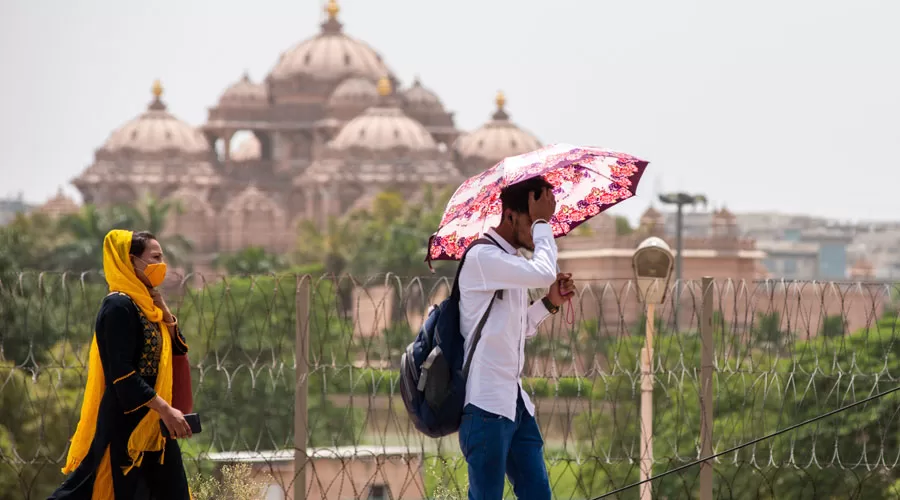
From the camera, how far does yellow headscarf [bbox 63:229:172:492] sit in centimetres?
579

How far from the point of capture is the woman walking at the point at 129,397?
225 inches

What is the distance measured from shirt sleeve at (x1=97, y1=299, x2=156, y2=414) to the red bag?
0.19 meters

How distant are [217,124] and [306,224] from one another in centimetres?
2348

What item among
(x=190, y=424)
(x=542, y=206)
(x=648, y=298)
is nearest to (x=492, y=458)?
(x=542, y=206)

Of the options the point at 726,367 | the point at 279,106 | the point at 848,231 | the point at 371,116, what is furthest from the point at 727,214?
the point at 848,231

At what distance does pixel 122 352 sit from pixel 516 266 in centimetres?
124

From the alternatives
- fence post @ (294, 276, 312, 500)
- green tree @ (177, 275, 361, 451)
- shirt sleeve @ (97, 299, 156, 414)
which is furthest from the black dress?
fence post @ (294, 276, 312, 500)

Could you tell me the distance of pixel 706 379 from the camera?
707cm

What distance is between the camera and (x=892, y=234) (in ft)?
535

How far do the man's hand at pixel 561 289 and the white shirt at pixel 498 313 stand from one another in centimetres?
13

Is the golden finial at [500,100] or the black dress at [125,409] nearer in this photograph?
the black dress at [125,409]

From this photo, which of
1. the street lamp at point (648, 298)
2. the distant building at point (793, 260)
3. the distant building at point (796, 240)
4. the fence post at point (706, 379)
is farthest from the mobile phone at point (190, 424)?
the distant building at point (793, 260)

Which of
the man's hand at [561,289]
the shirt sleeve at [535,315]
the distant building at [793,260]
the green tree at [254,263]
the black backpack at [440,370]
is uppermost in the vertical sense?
the man's hand at [561,289]

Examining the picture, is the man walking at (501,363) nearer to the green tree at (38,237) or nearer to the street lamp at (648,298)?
the street lamp at (648,298)
